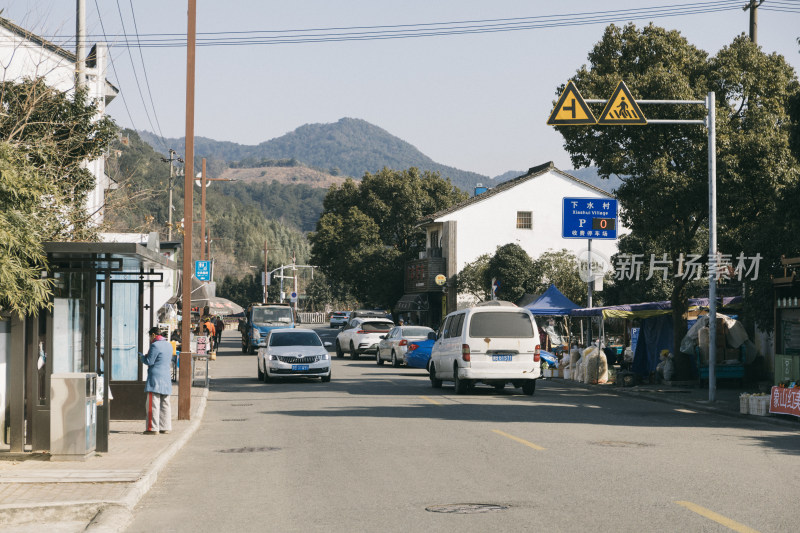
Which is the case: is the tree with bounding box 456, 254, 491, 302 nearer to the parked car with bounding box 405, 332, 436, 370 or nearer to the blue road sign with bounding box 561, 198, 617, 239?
the parked car with bounding box 405, 332, 436, 370

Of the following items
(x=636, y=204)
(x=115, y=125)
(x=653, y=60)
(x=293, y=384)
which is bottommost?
(x=293, y=384)

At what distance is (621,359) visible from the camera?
34000 mm

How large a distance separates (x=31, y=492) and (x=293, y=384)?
61.8 feet

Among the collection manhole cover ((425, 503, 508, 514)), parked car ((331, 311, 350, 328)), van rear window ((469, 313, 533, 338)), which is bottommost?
parked car ((331, 311, 350, 328))

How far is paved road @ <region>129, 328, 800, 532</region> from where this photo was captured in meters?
8.32

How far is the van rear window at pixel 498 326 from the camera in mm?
23172

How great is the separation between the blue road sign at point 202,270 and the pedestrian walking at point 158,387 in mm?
25987

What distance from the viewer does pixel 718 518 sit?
811 cm

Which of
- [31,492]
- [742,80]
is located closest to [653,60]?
[742,80]

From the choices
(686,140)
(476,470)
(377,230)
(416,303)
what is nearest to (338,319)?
(377,230)

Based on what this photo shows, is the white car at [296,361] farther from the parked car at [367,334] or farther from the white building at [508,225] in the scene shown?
the white building at [508,225]

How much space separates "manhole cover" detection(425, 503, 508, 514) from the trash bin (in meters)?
5.40

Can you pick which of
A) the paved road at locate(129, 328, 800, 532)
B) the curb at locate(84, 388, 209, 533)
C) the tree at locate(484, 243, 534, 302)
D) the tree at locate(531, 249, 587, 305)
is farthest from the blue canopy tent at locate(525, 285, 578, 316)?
the curb at locate(84, 388, 209, 533)

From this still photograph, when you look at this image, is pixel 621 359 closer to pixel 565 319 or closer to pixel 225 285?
pixel 565 319
